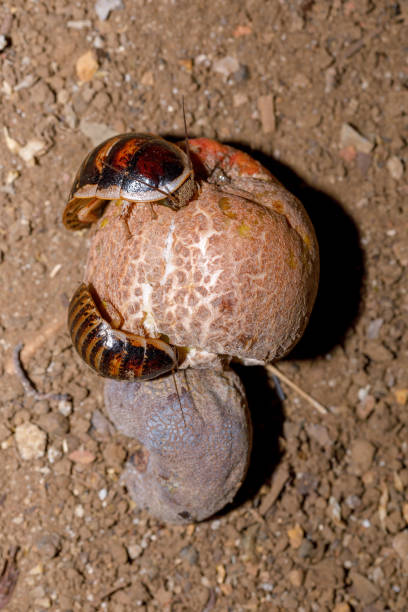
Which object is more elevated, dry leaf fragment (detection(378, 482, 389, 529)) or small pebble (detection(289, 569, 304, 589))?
dry leaf fragment (detection(378, 482, 389, 529))

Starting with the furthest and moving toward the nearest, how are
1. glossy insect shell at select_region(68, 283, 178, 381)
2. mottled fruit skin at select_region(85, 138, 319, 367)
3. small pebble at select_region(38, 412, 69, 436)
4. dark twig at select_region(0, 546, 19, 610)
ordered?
small pebble at select_region(38, 412, 69, 436), dark twig at select_region(0, 546, 19, 610), glossy insect shell at select_region(68, 283, 178, 381), mottled fruit skin at select_region(85, 138, 319, 367)

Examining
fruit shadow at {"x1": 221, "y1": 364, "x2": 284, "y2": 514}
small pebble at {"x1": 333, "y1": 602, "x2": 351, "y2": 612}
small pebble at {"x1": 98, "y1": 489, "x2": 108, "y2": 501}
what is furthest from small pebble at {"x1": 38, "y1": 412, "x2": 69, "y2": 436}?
small pebble at {"x1": 333, "y1": 602, "x2": 351, "y2": 612}

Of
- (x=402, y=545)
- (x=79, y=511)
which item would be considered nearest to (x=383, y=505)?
(x=402, y=545)

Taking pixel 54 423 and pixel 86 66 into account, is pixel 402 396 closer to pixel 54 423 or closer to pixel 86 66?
pixel 54 423

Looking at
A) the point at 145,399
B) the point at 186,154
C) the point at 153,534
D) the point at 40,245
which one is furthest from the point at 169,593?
the point at 186,154

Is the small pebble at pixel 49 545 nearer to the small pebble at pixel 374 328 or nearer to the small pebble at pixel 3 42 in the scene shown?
the small pebble at pixel 374 328

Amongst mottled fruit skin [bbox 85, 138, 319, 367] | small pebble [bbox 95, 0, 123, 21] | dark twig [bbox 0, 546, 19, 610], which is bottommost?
dark twig [bbox 0, 546, 19, 610]

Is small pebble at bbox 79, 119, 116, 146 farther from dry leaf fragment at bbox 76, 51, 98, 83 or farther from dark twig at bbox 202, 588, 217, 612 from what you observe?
dark twig at bbox 202, 588, 217, 612
